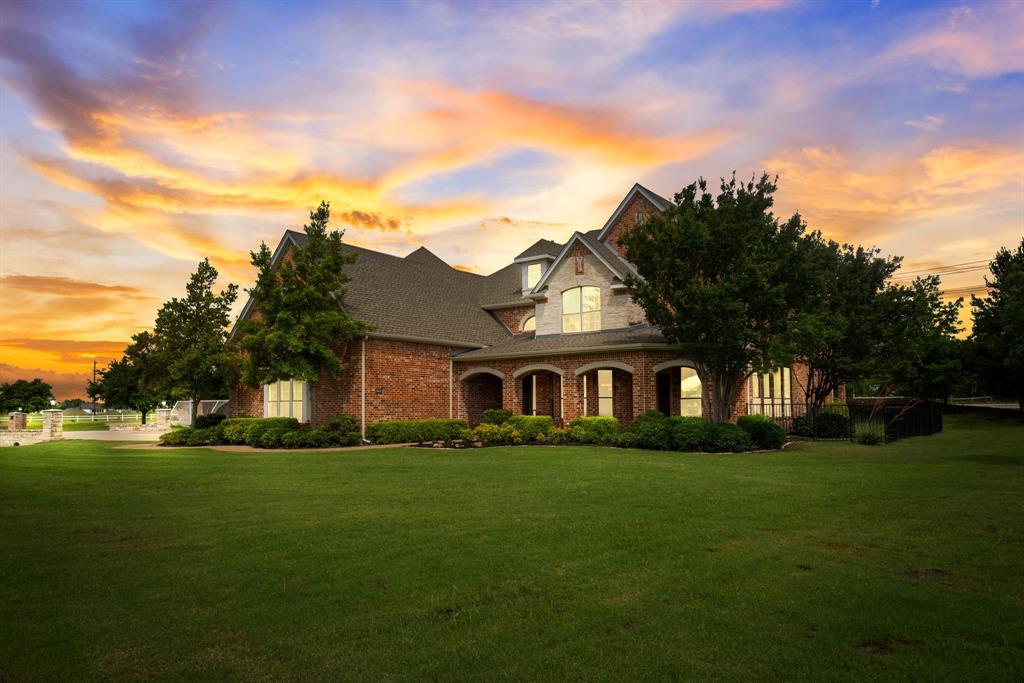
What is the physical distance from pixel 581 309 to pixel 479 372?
5.64m

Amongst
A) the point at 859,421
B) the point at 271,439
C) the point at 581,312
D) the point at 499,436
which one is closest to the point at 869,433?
the point at 859,421

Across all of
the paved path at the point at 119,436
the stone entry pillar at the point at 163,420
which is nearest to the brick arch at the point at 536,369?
the paved path at the point at 119,436

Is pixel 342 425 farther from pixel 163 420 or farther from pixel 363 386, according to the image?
pixel 163 420

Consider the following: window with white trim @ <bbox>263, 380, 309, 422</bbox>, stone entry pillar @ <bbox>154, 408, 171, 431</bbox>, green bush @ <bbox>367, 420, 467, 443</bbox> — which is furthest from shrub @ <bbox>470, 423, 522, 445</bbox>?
stone entry pillar @ <bbox>154, 408, 171, 431</bbox>

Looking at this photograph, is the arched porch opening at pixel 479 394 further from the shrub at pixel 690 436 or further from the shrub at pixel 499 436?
the shrub at pixel 690 436

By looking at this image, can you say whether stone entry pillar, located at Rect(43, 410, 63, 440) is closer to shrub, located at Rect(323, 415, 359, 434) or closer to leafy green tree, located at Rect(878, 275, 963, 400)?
shrub, located at Rect(323, 415, 359, 434)

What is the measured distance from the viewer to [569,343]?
2923 cm

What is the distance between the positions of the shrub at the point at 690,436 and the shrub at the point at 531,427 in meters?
5.25

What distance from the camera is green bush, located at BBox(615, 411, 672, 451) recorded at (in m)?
23.2

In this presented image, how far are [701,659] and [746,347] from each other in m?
21.8

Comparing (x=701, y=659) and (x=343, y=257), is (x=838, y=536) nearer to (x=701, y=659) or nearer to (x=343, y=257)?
(x=701, y=659)

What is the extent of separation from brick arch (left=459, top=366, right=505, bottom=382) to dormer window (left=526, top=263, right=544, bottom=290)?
6.20 meters

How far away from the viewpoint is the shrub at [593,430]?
82.3 ft

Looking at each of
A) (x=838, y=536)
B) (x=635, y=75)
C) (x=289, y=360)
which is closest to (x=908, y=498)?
(x=838, y=536)
